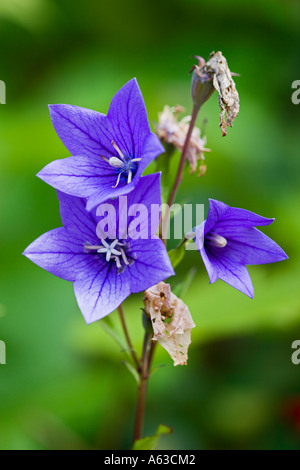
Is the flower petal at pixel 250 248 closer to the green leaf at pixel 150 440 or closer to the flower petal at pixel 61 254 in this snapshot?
the flower petal at pixel 61 254

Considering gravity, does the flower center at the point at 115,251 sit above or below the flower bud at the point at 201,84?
below

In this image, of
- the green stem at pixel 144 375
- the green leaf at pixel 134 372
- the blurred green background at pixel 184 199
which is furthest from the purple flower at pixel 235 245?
the blurred green background at pixel 184 199

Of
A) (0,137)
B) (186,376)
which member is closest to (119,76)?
(0,137)

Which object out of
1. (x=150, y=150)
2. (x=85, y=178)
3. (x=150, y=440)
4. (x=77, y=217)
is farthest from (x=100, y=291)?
(x=150, y=440)

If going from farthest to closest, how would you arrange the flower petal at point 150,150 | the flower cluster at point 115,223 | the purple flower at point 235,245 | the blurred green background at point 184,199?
the blurred green background at point 184,199, the purple flower at point 235,245, the flower cluster at point 115,223, the flower petal at point 150,150

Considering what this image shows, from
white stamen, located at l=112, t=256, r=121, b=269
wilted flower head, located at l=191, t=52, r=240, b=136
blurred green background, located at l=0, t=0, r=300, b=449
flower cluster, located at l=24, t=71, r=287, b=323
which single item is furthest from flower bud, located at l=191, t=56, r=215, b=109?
blurred green background, located at l=0, t=0, r=300, b=449

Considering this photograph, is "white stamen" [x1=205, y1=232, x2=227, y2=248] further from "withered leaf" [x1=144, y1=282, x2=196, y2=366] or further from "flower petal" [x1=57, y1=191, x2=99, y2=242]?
"flower petal" [x1=57, y1=191, x2=99, y2=242]

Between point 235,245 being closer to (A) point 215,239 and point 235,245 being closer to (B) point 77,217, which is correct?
(A) point 215,239
